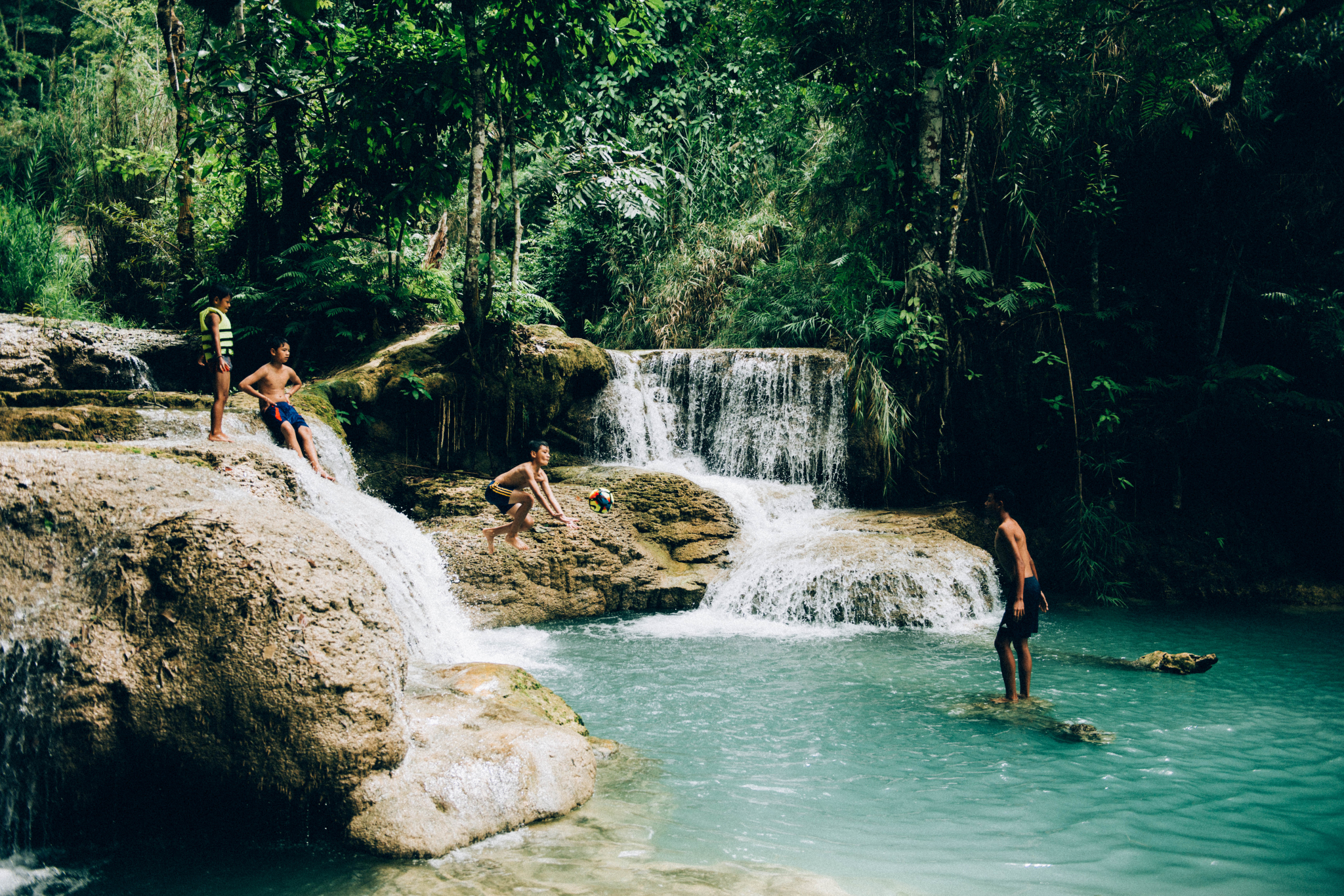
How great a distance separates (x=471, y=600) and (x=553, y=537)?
1.29 m

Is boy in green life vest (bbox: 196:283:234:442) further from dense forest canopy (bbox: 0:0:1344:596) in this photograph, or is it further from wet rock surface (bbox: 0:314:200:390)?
dense forest canopy (bbox: 0:0:1344:596)

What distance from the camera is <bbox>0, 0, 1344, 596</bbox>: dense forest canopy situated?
1038cm

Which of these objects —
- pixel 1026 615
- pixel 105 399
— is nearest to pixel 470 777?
pixel 1026 615

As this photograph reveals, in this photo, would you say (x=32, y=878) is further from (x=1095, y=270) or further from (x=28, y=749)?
(x=1095, y=270)

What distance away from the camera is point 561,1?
10289 mm

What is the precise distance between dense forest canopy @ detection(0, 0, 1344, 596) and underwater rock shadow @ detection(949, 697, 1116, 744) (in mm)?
5040

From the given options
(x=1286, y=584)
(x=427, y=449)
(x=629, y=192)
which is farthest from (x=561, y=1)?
(x=1286, y=584)

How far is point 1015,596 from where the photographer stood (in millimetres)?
6320

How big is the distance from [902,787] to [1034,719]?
1711mm

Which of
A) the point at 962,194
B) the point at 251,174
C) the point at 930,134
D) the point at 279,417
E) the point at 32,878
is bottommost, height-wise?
the point at 32,878

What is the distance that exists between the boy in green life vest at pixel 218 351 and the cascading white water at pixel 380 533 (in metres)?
0.25

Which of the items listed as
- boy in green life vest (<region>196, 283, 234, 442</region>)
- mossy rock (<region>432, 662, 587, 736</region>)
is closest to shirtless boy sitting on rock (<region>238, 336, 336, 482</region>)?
boy in green life vest (<region>196, 283, 234, 442</region>)

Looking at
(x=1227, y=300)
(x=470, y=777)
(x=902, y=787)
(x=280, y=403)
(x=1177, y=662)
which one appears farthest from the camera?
(x=1227, y=300)

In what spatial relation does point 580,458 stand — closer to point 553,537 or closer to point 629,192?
point 553,537
